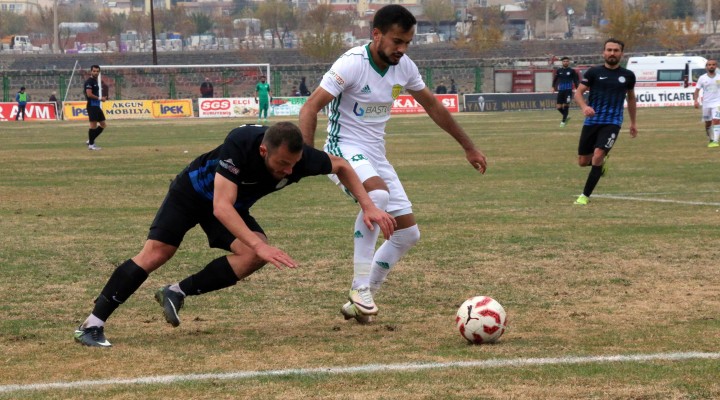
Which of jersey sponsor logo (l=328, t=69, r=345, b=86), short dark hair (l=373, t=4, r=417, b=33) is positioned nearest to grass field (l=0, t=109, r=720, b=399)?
jersey sponsor logo (l=328, t=69, r=345, b=86)

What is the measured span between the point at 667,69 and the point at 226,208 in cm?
5684

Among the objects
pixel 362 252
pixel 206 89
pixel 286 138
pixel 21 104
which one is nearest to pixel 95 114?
pixel 362 252

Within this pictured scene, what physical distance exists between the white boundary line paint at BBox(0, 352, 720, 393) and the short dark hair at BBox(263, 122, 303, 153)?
1173mm

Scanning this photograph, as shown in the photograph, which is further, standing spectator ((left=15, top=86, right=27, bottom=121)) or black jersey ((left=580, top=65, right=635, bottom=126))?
standing spectator ((left=15, top=86, right=27, bottom=121))

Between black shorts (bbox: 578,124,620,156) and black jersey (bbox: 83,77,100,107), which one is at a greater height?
black jersey (bbox: 83,77,100,107)

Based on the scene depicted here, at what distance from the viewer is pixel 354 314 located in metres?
7.41

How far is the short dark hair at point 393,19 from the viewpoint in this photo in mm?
7371

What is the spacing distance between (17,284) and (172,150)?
17.9 meters

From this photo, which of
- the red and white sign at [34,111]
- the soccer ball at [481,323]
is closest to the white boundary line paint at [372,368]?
the soccer ball at [481,323]

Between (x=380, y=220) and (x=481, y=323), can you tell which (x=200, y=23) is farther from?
(x=481, y=323)

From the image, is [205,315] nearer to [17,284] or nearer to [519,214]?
[17,284]

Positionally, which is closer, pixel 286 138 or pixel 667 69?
pixel 286 138

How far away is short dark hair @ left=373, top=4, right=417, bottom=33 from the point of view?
7.37m

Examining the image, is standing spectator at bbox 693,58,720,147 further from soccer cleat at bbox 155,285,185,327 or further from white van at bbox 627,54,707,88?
white van at bbox 627,54,707,88
